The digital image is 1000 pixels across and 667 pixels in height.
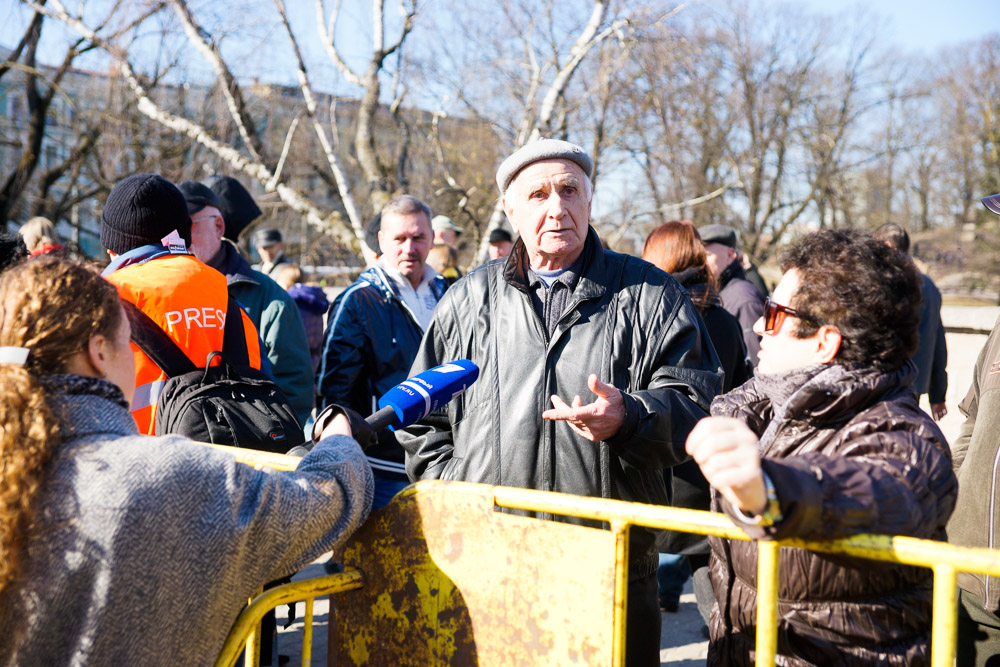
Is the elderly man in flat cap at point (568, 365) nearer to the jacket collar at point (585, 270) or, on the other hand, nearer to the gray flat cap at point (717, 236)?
the jacket collar at point (585, 270)

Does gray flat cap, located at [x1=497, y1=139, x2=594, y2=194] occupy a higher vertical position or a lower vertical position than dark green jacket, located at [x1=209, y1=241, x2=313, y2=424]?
higher

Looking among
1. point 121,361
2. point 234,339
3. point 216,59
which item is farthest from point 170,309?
point 216,59

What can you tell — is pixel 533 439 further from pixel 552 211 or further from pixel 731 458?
pixel 731 458

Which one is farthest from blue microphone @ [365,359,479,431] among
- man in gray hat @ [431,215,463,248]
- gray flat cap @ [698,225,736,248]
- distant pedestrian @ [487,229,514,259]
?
distant pedestrian @ [487,229,514,259]

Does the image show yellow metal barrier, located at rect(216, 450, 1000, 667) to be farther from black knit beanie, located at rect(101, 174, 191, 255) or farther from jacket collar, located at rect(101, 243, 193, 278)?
black knit beanie, located at rect(101, 174, 191, 255)

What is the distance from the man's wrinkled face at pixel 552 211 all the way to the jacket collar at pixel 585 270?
1.0 inches

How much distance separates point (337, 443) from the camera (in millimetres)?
1820

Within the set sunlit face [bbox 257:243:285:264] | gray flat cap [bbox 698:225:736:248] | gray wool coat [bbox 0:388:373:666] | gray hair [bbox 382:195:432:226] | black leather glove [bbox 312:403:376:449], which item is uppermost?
sunlit face [bbox 257:243:285:264]

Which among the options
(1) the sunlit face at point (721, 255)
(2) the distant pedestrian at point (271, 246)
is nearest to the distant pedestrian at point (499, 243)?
(2) the distant pedestrian at point (271, 246)

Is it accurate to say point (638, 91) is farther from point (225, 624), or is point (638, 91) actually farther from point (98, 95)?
point (225, 624)

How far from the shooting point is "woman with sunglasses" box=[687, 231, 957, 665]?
143cm

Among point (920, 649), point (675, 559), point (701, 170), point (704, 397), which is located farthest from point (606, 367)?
point (701, 170)

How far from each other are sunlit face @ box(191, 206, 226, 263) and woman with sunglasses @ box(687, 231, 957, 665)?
118 inches

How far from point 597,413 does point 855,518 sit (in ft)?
2.65
